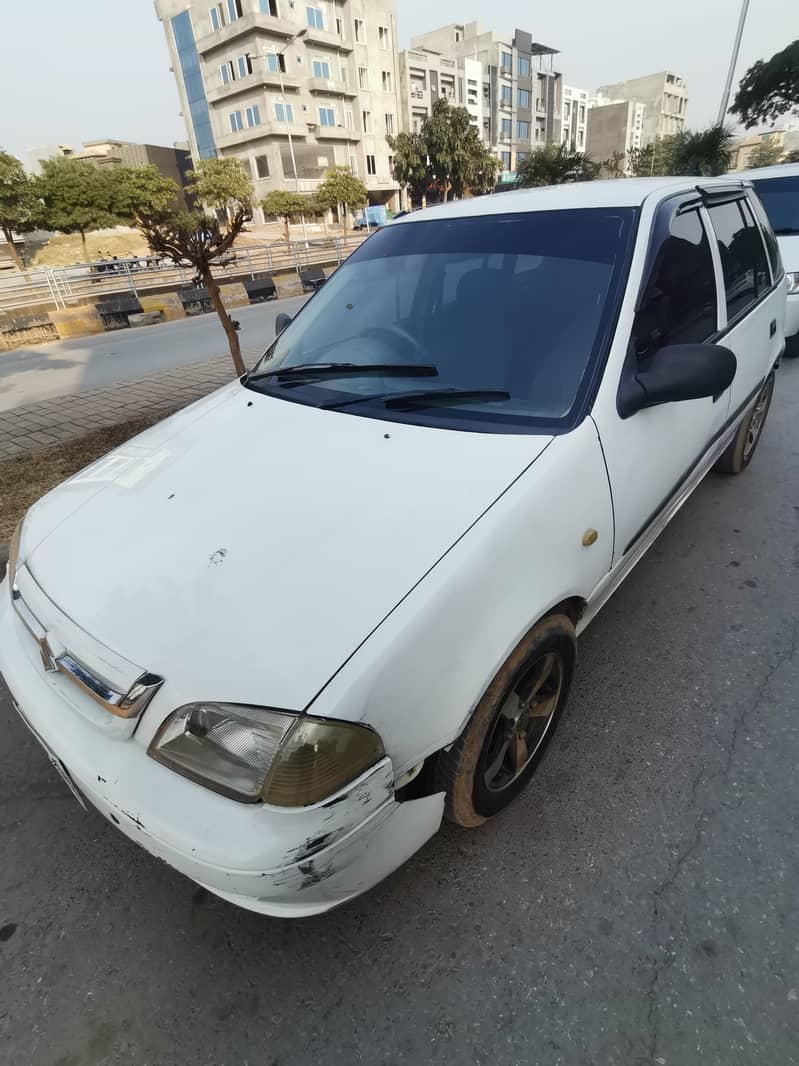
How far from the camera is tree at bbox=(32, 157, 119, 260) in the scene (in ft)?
136

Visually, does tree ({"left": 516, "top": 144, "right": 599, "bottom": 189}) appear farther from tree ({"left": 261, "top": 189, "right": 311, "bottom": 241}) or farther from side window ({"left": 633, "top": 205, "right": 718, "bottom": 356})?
tree ({"left": 261, "top": 189, "right": 311, "bottom": 241})

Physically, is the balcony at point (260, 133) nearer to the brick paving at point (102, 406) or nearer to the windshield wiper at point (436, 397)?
the brick paving at point (102, 406)

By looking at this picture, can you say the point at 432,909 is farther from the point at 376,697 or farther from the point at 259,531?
the point at 259,531

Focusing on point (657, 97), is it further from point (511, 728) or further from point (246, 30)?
point (511, 728)

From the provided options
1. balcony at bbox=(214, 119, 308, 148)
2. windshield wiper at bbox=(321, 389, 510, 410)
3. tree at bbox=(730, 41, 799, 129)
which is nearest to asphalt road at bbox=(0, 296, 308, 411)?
windshield wiper at bbox=(321, 389, 510, 410)

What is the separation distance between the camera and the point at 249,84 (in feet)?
190

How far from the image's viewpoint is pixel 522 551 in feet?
5.20

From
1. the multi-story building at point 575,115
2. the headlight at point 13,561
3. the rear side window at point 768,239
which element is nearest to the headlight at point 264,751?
the headlight at point 13,561

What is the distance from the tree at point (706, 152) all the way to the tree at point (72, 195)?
3987 cm

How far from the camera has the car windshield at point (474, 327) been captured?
6.40 ft

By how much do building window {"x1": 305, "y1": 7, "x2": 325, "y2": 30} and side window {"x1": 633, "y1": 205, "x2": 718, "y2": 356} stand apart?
257ft

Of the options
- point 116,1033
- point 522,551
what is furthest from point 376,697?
point 116,1033

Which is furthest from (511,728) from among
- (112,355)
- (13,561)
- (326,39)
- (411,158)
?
(326,39)

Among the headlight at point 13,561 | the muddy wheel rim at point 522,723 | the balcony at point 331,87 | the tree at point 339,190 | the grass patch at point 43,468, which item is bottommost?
the grass patch at point 43,468
